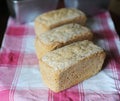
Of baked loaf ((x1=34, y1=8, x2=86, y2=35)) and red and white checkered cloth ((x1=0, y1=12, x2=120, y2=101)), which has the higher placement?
baked loaf ((x1=34, y1=8, x2=86, y2=35))

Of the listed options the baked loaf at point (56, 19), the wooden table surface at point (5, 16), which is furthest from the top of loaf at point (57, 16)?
the wooden table surface at point (5, 16)

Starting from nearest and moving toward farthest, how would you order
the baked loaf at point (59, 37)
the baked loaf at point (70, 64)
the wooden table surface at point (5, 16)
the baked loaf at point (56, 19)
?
the baked loaf at point (70, 64) → the baked loaf at point (59, 37) → the baked loaf at point (56, 19) → the wooden table surface at point (5, 16)

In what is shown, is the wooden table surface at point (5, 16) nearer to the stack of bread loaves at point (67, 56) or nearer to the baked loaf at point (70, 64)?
the stack of bread loaves at point (67, 56)

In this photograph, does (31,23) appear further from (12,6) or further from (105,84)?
(105,84)

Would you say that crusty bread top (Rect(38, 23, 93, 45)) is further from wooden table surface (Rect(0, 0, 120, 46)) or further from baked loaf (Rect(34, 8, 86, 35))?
wooden table surface (Rect(0, 0, 120, 46))

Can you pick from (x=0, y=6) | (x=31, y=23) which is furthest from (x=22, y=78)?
(x=0, y=6)

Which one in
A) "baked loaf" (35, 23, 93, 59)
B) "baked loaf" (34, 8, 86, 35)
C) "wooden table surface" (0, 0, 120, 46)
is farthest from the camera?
"wooden table surface" (0, 0, 120, 46)

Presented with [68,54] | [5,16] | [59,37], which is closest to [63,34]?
[59,37]

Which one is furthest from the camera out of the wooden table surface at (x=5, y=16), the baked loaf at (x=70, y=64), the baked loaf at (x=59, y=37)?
the wooden table surface at (x=5, y=16)

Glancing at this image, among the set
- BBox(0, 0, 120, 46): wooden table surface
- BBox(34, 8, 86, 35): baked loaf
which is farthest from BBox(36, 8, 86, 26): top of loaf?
BBox(0, 0, 120, 46): wooden table surface
